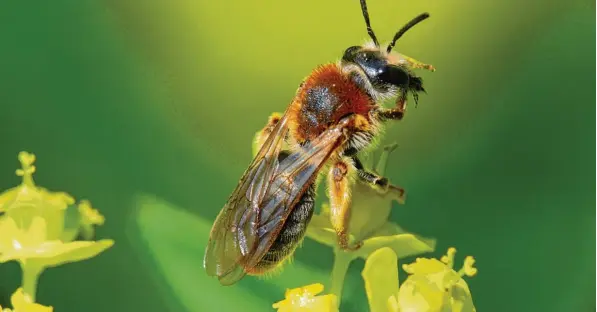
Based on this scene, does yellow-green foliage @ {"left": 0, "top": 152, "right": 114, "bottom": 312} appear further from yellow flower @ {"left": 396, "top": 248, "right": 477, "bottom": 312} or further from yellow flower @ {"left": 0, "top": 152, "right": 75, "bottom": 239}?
yellow flower @ {"left": 396, "top": 248, "right": 477, "bottom": 312}

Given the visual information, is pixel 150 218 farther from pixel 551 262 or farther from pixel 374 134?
A: pixel 551 262

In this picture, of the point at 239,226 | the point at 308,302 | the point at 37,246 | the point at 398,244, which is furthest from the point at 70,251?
the point at 398,244

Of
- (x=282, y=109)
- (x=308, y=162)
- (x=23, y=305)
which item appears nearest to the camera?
(x=23, y=305)

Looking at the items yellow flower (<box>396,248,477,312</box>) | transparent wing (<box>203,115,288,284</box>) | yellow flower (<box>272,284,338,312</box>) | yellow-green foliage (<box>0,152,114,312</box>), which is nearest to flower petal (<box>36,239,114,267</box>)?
yellow-green foliage (<box>0,152,114,312</box>)

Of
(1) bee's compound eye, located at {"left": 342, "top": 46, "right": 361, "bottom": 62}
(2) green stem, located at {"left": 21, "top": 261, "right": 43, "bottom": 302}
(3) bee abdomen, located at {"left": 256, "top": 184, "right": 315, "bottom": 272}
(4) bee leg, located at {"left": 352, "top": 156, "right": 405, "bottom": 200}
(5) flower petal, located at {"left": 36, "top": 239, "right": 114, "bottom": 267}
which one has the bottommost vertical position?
(2) green stem, located at {"left": 21, "top": 261, "right": 43, "bottom": 302}

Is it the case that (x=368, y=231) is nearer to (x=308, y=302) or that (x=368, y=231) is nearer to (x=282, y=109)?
(x=308, y=302)

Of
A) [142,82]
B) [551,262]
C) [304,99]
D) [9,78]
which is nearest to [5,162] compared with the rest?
[9,78]

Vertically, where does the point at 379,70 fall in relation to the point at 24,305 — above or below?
above
